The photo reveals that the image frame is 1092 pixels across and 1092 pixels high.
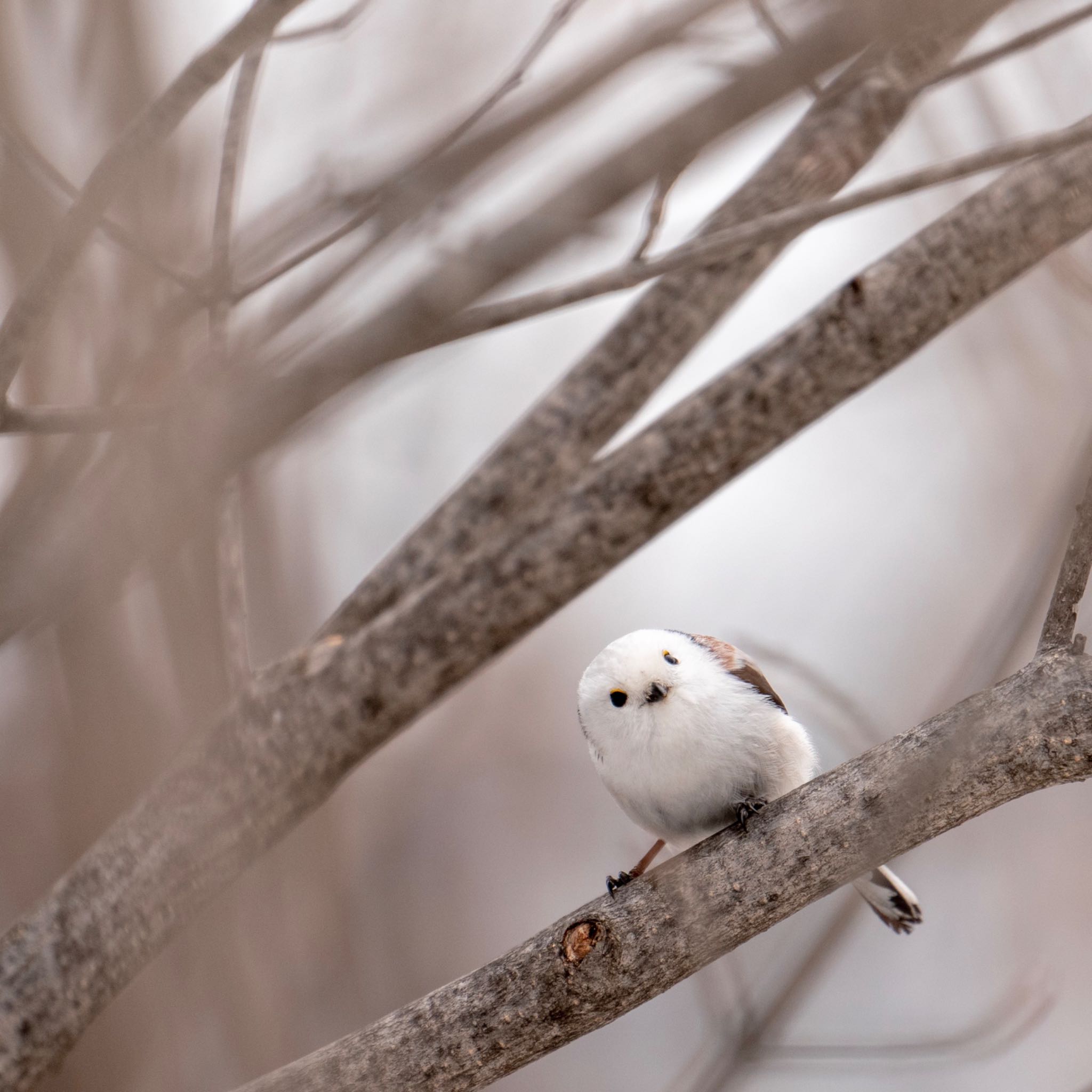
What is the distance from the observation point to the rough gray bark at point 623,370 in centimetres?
122

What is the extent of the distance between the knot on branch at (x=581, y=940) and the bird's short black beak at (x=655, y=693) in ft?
0.57

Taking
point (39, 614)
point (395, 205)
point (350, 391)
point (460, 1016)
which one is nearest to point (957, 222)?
point (395, 205)

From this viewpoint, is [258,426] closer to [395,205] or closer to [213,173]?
[395,205]

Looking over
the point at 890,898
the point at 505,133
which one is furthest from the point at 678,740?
the point at 505,133

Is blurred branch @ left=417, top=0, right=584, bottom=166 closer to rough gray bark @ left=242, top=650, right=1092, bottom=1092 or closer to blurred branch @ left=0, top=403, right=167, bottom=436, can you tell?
blurred branch @ left=0, top=403, right=167, bottom=436

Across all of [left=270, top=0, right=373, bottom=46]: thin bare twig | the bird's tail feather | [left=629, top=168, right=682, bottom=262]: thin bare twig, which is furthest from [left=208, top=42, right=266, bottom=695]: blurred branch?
the bird's tail feather

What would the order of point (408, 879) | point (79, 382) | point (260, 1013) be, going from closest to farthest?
point (260, 1013), point (79, 382), point (408, 879)

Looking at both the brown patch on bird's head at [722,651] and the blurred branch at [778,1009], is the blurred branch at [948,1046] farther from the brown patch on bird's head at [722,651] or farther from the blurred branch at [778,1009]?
the brown patch on bird's head at [722,651]

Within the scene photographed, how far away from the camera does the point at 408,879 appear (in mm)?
1941

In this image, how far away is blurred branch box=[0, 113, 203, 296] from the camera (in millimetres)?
769

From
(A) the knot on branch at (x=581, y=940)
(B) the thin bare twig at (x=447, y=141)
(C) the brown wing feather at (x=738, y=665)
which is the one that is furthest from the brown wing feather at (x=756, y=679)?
(B) the thin bare twig at (x=447, y=141)

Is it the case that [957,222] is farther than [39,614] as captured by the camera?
No

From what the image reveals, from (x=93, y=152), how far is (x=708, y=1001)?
1.08m

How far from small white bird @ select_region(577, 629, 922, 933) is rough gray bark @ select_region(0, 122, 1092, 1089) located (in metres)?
0.22
